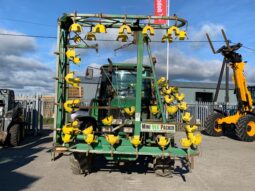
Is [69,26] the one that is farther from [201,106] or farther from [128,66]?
[201,106]

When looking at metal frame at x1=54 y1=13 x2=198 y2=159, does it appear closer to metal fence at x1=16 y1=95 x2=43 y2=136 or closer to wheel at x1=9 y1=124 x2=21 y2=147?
wheel at x1=9 y1=124 x2=21 y2=147

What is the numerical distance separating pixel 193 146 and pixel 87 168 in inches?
88.4

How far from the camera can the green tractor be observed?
11.1 metres

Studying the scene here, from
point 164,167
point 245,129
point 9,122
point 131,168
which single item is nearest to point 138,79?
point 164,167

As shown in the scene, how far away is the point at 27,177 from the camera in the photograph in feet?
22.5

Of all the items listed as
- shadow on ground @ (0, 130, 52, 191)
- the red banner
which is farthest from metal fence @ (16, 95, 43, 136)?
the red banner

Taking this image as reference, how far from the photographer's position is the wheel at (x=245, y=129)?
14008 millimetres

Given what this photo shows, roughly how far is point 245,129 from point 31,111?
29.6 ft

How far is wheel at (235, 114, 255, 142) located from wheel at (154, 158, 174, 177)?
786 centimetres

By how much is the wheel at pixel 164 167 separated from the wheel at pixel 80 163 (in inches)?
55.8

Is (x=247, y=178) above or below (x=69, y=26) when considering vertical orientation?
below

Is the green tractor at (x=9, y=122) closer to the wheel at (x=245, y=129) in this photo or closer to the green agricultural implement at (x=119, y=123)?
the green agricultural implement at (x=119, y=123)

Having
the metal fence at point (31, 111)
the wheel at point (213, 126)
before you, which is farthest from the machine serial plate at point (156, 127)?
the wheel at point (213, 126)

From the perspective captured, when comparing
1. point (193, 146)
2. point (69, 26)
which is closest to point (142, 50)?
point (69, 26)
